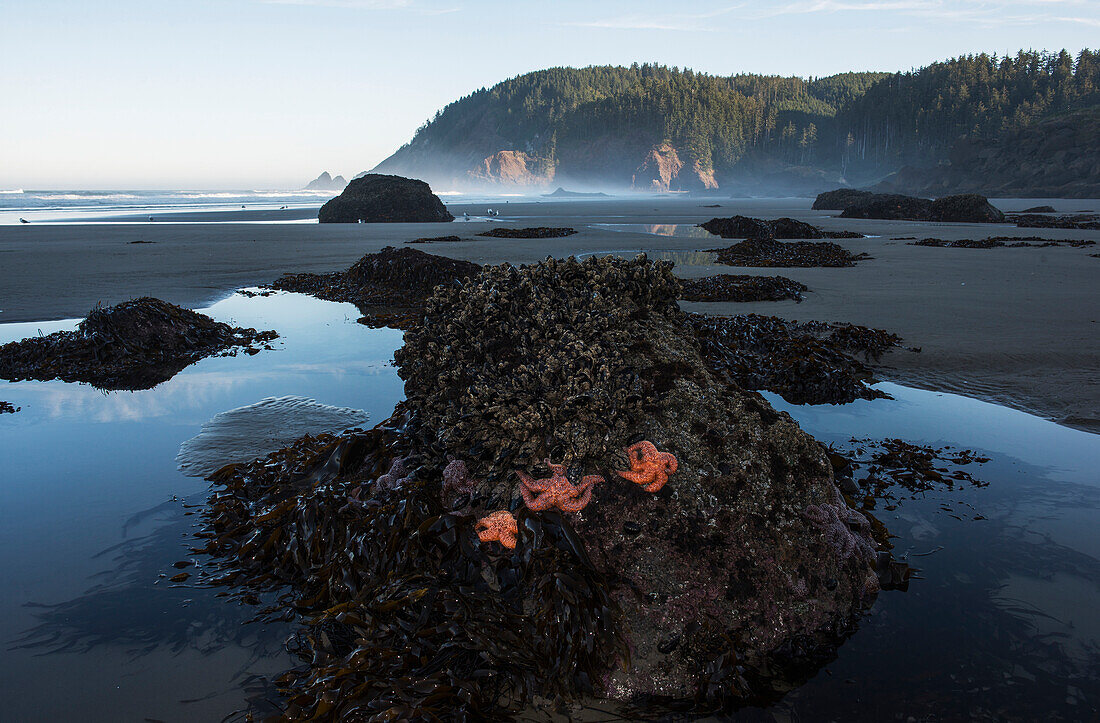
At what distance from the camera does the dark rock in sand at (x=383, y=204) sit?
32.1m

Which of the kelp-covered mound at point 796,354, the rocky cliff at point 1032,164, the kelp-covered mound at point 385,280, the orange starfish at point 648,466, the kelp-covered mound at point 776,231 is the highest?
the rocky cliff at point 1032,164

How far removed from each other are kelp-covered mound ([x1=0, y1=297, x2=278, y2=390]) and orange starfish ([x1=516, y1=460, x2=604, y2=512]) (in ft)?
15.7

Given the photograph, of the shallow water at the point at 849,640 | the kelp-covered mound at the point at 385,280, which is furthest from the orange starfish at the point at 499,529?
Answer: the kelp-covered mound at the point at 385,280

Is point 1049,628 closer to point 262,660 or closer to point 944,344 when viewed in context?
point 262,660

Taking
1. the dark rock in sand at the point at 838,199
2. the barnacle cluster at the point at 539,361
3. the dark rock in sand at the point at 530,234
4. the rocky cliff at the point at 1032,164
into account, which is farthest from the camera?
the rocky cliff at the point at 1032,164

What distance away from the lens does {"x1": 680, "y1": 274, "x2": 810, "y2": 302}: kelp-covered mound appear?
9.99m

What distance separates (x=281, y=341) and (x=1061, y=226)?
28.4 m

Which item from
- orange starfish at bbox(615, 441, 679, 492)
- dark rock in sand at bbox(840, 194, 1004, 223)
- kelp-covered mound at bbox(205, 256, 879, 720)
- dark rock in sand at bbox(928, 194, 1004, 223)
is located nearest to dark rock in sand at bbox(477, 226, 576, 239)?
dark rock in sand at bbox(928, 194, 1004, 223)

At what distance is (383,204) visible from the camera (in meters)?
32.6

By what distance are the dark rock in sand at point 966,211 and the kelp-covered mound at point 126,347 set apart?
31026 mm

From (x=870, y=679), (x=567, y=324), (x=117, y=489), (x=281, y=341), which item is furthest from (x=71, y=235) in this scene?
(x=870, y=679)

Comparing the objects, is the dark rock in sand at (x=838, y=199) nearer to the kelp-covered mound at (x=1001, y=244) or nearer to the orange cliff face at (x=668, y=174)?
the kelp-covered mound at (x=1001, y=244)

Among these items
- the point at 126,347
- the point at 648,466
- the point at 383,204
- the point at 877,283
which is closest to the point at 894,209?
the point at 877,283

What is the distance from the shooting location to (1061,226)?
2427 cm
